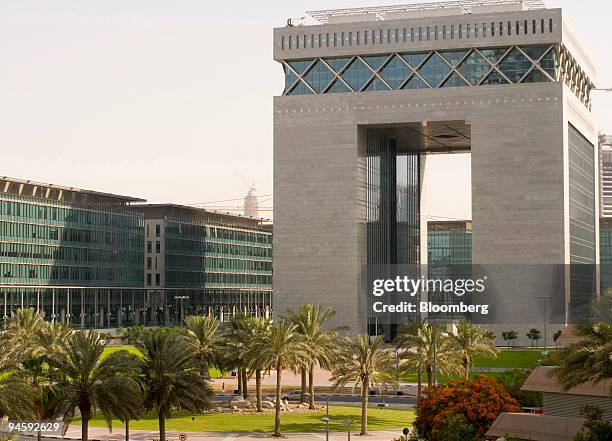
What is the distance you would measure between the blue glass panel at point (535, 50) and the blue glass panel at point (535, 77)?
5.29 feet

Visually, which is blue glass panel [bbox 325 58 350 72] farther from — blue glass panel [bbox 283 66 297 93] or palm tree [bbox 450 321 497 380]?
palm tree [bbox 450 321 497 380]

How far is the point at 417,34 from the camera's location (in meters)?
142

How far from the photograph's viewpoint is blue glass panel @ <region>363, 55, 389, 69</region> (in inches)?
5629

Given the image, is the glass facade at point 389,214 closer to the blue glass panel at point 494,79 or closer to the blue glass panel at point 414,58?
the blue glass panel at point 414,58

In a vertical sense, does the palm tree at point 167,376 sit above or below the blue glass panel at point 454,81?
below

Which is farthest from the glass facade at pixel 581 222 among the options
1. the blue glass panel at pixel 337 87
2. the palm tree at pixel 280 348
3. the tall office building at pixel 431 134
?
the palm tree at pixel 280 348

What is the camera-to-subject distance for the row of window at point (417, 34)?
137m

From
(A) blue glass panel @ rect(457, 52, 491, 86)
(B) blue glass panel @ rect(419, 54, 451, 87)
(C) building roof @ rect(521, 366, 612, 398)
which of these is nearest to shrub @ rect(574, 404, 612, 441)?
(C) building roof @ rect(521, 366, 612, 398)

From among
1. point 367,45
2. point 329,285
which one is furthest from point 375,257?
point 367,45

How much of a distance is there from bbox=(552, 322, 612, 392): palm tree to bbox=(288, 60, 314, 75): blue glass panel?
99576mm

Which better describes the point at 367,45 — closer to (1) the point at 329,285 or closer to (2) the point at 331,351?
(1) the point at 329,285

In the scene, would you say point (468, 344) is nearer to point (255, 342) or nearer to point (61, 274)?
point (255, 342)

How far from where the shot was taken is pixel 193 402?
68062mm

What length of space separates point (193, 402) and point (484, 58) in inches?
3240
